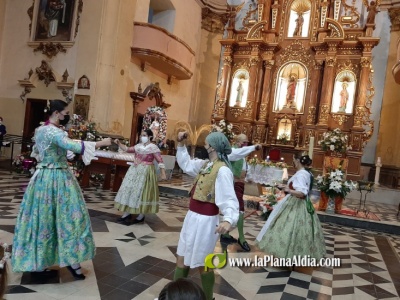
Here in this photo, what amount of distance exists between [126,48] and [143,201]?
7.46 meters

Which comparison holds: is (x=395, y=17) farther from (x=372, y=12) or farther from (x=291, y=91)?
(x=291, y=91)

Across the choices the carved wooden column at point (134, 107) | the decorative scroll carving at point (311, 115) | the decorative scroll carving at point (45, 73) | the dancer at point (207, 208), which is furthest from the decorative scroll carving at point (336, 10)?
the dancer at point (207, 208)

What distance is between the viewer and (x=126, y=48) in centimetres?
1173

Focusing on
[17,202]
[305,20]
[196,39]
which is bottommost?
[17,202]

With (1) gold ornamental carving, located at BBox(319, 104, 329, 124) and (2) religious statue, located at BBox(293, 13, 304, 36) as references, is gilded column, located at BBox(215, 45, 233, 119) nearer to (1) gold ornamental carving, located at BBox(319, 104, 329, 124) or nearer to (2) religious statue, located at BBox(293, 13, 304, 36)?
(2) religious statue, located at BBox(293, 13, 304, 36)

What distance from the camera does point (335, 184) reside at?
828cm

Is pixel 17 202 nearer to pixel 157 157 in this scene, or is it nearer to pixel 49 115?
pixel 157 157

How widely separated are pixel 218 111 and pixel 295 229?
1239 centimetres

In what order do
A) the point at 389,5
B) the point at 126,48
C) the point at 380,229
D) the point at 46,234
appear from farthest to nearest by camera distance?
1. the point at 389,5
2. the point at 126,48
3. the point at 380,229
4. the point at 46,234

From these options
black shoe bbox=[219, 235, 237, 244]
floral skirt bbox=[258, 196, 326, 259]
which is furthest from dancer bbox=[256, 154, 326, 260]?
black shoe bbox=[219, 235, 237, 244]

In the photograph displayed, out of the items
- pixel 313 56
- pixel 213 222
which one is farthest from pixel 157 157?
pixel 313 56

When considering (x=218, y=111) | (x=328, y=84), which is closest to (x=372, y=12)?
(x=328, y=84)

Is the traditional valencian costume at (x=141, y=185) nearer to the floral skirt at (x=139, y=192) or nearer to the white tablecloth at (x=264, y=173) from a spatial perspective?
the floral skirt at (x=139, y=192)

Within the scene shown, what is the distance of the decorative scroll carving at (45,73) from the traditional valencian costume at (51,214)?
946cm
